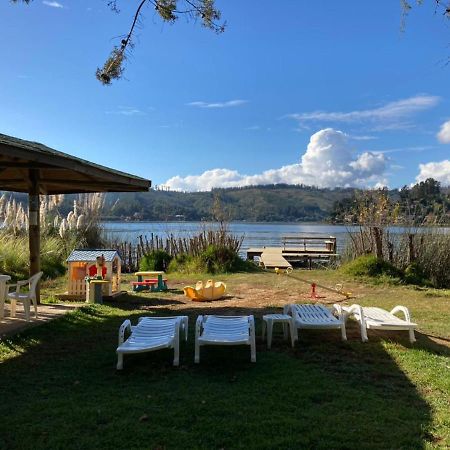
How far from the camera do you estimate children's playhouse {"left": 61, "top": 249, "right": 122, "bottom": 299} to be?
849 cm

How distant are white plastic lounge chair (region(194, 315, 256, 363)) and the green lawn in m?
0.22

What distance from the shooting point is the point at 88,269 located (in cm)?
873

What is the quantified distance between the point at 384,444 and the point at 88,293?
619 centimetres

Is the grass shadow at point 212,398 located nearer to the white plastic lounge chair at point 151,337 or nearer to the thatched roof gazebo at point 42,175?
the white plastic lounge chair at point 151,337

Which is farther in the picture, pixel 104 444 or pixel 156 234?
pixel 156 234

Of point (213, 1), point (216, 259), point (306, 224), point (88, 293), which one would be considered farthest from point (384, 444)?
point (306, 224)

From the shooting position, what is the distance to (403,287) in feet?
33.2

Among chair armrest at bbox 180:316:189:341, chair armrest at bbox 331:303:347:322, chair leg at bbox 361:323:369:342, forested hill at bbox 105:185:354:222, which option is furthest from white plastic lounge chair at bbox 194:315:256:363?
forested hill at bbox 105:185:354:222

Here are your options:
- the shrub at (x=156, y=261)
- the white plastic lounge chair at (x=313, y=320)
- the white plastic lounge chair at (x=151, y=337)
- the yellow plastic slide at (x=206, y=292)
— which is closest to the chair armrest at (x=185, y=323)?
the white plastic lounge chair at (x=151, y=337)

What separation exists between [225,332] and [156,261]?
29.2 ft

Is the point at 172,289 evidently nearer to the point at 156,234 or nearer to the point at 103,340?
the point at 103,340

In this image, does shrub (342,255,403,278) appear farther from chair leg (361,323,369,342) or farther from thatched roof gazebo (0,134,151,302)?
chair leg (361,323,369,342)

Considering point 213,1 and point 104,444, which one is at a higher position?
point 213,1

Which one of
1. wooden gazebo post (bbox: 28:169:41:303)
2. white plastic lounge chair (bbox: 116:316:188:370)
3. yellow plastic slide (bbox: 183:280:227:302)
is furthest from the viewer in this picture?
yellow plastic slide (bbox: 183:280:227:302)
